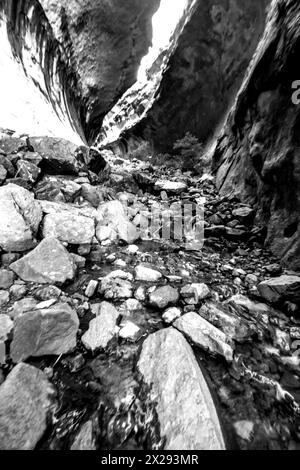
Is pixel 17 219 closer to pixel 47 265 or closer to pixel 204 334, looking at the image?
pixel 47 265

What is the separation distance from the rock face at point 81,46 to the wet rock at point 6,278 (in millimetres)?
5008

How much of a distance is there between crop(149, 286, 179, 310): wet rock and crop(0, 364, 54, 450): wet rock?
2.82 ft

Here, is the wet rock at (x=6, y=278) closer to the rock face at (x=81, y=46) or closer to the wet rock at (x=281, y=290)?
the wet rock at (x=281, y=290)

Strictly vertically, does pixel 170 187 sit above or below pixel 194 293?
above

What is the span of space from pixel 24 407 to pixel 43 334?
13.5 inches

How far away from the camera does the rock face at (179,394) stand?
854 mm

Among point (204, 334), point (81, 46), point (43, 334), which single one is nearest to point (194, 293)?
point (204, 334)

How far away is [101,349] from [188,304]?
2.58ft

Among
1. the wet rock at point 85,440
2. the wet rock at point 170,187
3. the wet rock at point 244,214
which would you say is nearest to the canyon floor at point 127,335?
the wet rock at point 85,440

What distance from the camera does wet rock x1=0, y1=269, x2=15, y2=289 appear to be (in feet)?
5.07

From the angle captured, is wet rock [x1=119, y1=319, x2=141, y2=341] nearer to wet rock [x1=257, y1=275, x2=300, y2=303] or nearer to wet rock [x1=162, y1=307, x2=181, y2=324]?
wet rock [x1=162, y1=307, x2=181, y2=324]

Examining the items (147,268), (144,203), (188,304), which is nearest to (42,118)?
(144,203)

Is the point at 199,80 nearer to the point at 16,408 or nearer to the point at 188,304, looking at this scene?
the point at 188,304

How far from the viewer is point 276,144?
3398 mm
